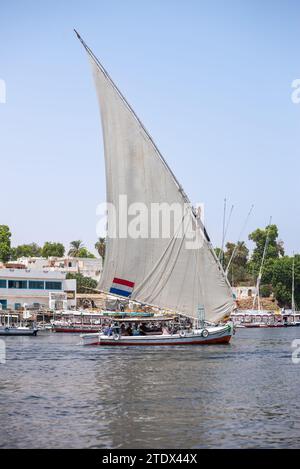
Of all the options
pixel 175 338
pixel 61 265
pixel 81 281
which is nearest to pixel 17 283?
pixel 81 281

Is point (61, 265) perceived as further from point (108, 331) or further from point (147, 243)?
point (147, 243)

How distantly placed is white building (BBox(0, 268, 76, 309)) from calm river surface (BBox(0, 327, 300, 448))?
77.3 metres

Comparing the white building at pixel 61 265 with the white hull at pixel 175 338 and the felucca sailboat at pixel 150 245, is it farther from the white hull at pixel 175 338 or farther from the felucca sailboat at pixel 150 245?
the felucca sailboat at pixel 150 245

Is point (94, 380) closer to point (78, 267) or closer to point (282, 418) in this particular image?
point (282, 418)

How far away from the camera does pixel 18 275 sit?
142625 mm

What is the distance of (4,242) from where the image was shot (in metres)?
186

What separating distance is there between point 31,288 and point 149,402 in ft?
356

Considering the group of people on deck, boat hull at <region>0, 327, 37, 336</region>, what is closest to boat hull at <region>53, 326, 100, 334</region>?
boat hull at <region>0, 327, 37, 336</region>

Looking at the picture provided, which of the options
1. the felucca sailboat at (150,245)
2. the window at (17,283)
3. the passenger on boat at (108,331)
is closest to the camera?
the felucca sailboat at (150,245)

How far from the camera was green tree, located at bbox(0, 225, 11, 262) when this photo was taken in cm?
18338

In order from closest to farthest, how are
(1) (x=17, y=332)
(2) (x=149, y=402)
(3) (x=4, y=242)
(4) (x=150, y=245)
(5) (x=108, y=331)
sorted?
(2) (x=149, y=402) < (4) (x=150, y=245) < (5) (x=108, y=331) < (1) (x=17, y=332) < (3) (x=4, y=242)

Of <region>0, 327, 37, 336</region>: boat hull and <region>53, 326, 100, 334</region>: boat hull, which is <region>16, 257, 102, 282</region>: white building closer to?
<region>53, 326, 100, 334</region>: boat hull

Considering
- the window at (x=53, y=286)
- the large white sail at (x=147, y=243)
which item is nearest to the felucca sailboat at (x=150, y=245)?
the large white sail at (x=147, y=243)

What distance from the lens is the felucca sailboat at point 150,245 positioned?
69938 mm
